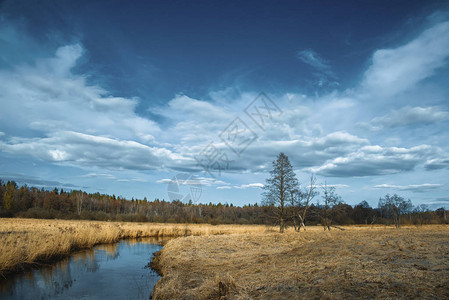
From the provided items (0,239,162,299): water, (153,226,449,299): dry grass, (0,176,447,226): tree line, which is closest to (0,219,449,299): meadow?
(153,226,449,299): dry grass

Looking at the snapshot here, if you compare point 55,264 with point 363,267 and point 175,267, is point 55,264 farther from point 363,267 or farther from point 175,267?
point 363,267

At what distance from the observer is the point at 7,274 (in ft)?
42.4

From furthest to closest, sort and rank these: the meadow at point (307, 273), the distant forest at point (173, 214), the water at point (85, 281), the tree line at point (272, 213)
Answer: the distant forest at point (173, 214) < the tree line at point (272, 213) < the water at point (85, 281) < the meadow at point (307, 273)

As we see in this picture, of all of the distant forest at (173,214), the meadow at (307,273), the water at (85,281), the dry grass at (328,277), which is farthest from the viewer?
the distant forest at (173,214)

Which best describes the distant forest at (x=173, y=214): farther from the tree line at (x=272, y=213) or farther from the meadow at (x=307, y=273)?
the meadow at (x=307, y=273)

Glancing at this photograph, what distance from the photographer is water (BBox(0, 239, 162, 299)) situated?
427 inches

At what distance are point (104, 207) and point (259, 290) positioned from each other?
13025cm

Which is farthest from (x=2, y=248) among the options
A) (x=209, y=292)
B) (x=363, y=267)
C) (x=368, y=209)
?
(x=368, y=209)

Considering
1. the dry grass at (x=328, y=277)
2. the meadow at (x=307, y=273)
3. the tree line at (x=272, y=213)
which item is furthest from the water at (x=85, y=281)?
the tree line at (x=272, y=213)

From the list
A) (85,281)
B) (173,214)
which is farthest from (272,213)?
(173,214)

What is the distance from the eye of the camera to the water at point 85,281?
10.9m

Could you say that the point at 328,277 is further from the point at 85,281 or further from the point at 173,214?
the point at 173,214

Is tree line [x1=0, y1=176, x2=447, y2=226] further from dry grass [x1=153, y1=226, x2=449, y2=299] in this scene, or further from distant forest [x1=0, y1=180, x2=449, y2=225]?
dry grass [x1=153, y1=226, x2=449, y2=299]

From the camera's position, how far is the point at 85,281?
12.9 meters
